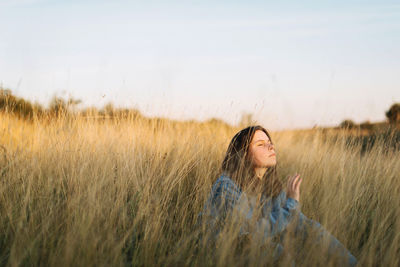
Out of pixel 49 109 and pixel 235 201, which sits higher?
pixel 49 109

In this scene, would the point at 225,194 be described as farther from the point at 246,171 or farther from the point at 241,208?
the point at 246,171

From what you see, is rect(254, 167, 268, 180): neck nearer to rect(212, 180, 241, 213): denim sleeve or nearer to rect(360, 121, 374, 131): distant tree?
rect(212, 180, 241, 213): denim sleeve

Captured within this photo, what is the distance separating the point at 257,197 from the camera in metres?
2.60

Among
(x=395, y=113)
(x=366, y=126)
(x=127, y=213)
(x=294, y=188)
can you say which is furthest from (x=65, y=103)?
(x=395, y=113)

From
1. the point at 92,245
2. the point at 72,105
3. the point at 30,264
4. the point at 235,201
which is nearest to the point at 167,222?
the point at 235,201

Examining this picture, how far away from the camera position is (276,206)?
267 centimetres

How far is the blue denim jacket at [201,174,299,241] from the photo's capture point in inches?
88.0

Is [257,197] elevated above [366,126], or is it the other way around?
[366,126]

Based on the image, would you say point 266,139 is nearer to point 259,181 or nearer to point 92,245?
point 259,181

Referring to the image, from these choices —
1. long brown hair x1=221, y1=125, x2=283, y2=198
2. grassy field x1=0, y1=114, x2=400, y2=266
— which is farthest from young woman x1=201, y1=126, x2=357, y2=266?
grassy field x1=0, y1=114, x2=400, y2=266

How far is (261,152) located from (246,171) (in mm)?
207

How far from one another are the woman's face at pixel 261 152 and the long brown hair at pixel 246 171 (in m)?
0.04

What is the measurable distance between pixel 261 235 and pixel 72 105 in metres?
3.08

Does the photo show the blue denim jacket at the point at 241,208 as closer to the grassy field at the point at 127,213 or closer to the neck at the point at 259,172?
the grassy field at the point at 127,213
